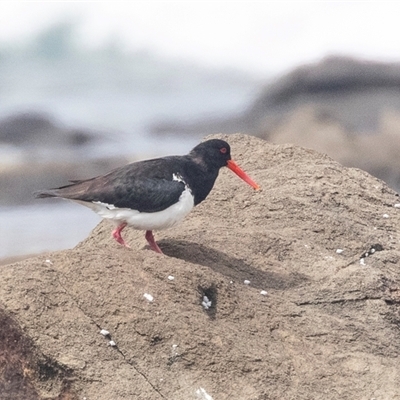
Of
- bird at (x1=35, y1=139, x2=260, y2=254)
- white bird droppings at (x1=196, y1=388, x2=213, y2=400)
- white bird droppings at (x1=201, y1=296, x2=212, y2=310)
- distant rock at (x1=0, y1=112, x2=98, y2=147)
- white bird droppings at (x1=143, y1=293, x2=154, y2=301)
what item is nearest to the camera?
white bird droppings at (x1=196, y1=388, x2=213, y2=400)

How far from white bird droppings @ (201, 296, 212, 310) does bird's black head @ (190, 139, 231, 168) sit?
116 cm

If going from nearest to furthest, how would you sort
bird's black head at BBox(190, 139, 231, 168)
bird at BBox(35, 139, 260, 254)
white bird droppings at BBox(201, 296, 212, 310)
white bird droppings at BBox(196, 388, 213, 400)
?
white bird droppings at BBox(196, 388, 213, 400)
white bird droppings at BBox(201, 296, 212, 310)
bird at BBox(35, 139, 260, 254)
bird's black head at BBox(190, 139, 231, 168)

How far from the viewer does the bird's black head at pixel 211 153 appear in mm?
5176

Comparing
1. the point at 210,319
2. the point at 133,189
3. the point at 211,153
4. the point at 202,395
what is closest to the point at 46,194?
the point at 133,189

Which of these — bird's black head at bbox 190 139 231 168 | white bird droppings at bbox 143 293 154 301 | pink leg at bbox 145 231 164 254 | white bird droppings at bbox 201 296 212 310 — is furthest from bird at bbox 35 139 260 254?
white bird droppings at bbox 143 293 154 301

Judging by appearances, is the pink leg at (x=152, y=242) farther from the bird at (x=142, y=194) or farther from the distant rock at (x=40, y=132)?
the distant rock at (x=40, y=132)

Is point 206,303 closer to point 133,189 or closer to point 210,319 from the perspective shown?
point 210,319

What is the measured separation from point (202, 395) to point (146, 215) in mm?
1305

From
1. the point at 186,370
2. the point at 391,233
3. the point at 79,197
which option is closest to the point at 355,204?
the point at 391,233

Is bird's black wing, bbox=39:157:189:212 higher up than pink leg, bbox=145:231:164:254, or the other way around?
bird's black wing, bbox=39:157:189:212

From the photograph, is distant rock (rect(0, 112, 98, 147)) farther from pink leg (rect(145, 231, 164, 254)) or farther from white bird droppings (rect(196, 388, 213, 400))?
white bird droppings (rect(196, 388, 213, 400))

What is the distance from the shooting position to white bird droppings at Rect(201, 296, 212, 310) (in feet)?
13.8

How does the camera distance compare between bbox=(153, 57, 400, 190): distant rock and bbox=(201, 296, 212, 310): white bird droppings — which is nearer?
bbox=(201, 296, 212, 310): white bird droppings

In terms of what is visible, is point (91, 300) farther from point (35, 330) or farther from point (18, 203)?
point (18, 203)
